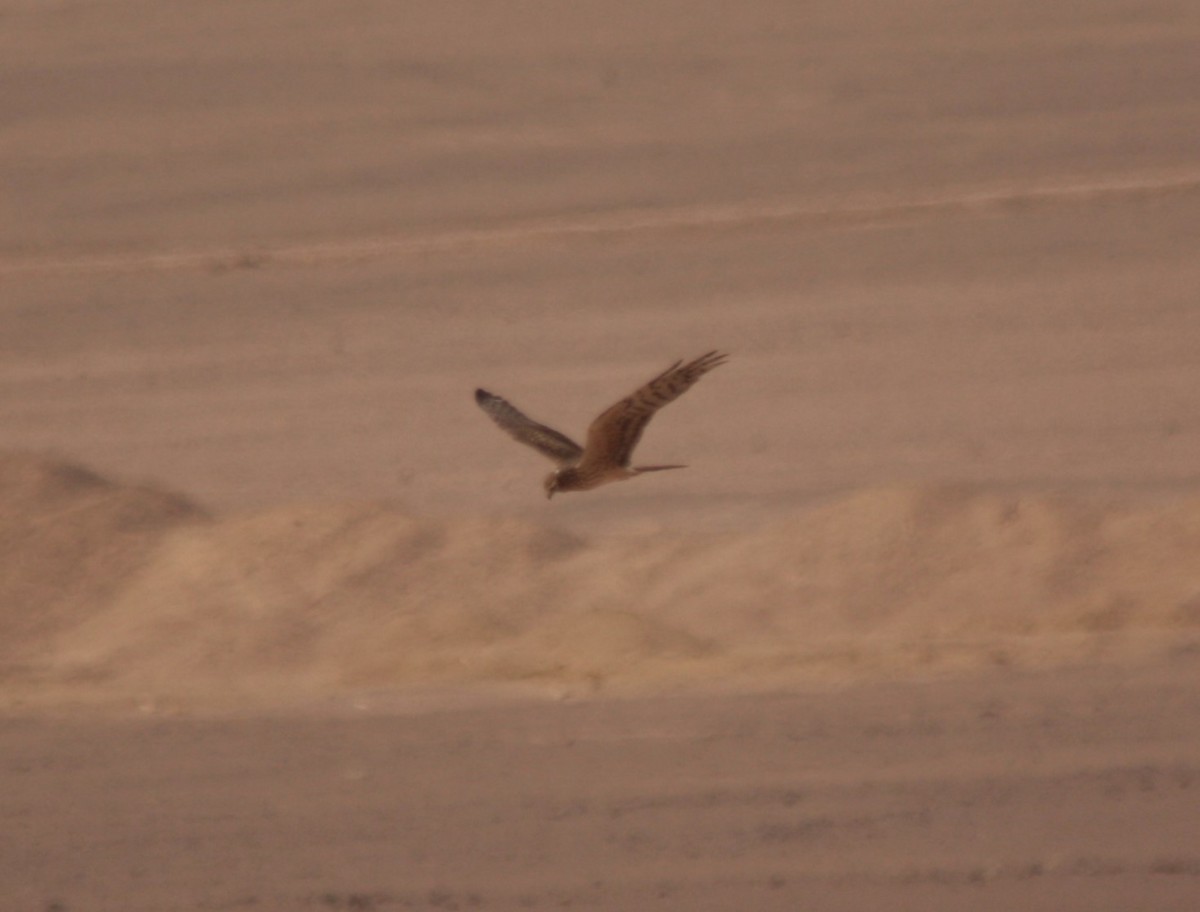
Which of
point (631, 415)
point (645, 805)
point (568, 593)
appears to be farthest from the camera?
point (568, 593)

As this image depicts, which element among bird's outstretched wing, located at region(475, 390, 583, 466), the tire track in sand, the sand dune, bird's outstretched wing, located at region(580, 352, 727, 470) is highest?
bird's outstretched wing, located at region(580, 352, 727, 470)

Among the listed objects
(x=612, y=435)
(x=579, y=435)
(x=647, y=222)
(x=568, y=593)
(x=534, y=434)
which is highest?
(x=612, y=435)

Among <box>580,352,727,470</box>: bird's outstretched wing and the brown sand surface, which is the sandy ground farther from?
<box>580,352,727,470</box>: bird's outstretched wing

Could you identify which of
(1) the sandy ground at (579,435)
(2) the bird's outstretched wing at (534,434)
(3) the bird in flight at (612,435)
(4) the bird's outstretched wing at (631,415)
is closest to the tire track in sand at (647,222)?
(1) the sandy ground at (579,435)

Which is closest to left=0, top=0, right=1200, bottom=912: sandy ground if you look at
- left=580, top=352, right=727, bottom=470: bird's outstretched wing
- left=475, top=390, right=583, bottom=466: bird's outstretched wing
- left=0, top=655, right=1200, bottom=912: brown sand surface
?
left=0, top=655, right=1200, bottom=912: brown sand surface

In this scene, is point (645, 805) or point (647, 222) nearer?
point (645, 805)

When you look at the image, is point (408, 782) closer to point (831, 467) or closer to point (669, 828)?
point (669, 828)

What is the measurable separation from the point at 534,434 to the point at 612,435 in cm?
55

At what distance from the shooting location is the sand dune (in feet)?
13.9

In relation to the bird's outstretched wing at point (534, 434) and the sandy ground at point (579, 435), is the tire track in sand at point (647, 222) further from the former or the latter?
the bird's outstretched wing at point (534, 434)

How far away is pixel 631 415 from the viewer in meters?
3.22

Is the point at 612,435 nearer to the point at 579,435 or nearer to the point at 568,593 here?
the point at 568,593

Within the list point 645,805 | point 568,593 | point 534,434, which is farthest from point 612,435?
point 568,593

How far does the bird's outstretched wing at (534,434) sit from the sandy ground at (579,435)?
1.92ft
